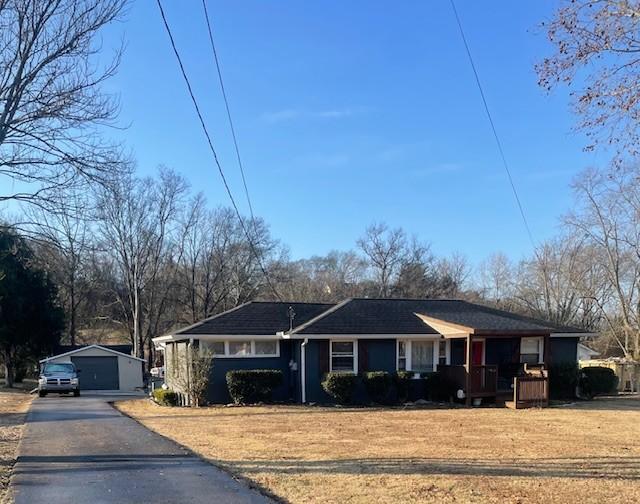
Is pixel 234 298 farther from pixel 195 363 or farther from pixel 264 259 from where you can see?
pixel 195 363

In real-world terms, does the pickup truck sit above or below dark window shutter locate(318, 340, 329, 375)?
below

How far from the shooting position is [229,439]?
465 inches

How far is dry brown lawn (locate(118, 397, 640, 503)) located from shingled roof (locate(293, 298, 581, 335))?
152 inches

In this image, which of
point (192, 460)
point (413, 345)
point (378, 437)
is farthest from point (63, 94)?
point (413, 345)

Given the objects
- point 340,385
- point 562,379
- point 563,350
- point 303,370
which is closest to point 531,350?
point 562,379

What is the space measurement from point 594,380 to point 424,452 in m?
15.1

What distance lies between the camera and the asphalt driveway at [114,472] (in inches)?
269

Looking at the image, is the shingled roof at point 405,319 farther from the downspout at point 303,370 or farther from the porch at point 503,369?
the downspout at point 303,370

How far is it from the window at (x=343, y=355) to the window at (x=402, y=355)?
1.69m

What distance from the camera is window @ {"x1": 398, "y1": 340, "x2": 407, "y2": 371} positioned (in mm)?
22188

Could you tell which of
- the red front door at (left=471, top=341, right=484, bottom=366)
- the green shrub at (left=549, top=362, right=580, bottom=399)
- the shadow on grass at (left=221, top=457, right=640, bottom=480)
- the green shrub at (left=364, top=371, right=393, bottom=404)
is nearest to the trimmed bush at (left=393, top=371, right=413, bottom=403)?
the green shrub at (left=364, top=371, right=393, bottom=404)

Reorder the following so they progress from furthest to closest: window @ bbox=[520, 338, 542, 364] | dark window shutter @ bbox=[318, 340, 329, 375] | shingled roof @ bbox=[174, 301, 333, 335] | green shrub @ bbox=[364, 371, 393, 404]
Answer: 1. window @ bbox=[520, 338, 542, 364]
2. shingled roof @ bbox=[174, 301, 333, 335]
3. dark window shutter @ bbox=[318, 340, 329, 375]
4. green shrub @ bbox=[364, 371, 393, 404]

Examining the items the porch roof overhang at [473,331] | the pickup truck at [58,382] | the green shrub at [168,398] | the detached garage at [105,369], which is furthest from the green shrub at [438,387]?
the detached garage at [105,369]

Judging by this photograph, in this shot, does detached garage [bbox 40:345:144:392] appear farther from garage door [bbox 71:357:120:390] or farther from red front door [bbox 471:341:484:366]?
red front door [bbox 471:341:484:366]
